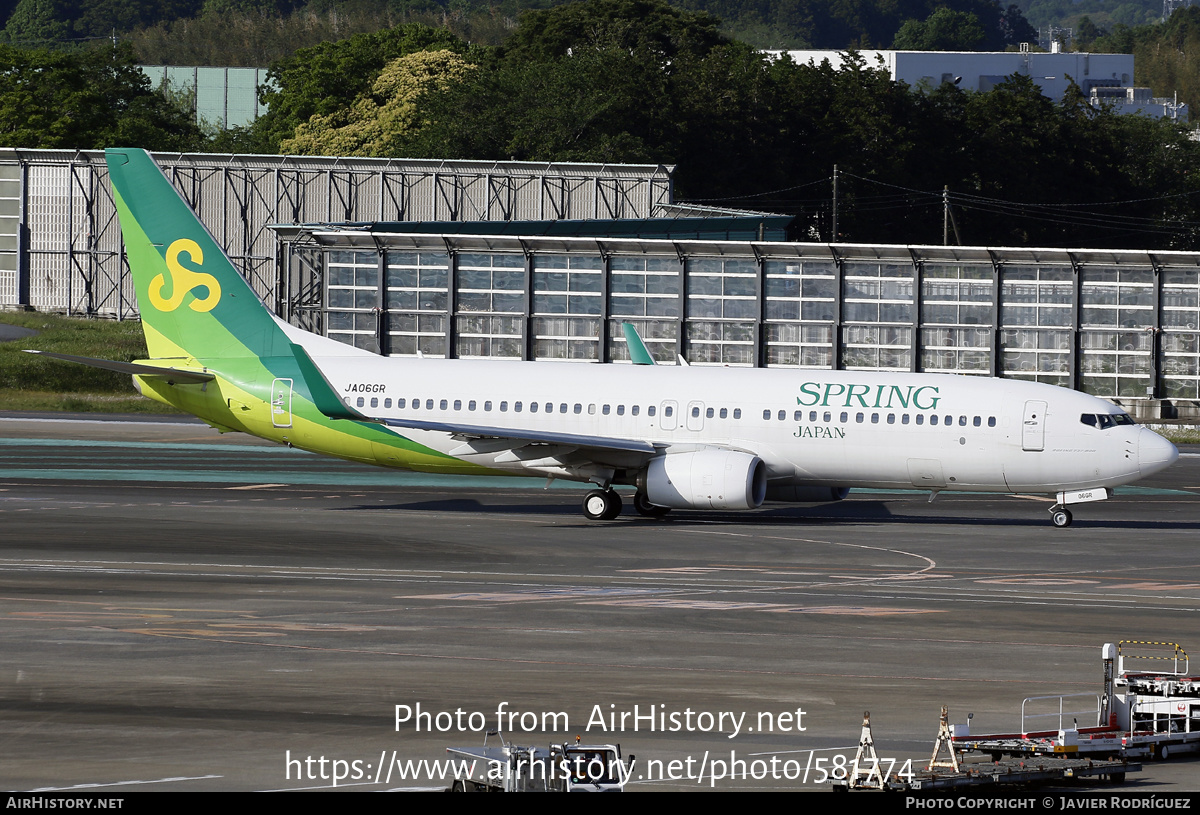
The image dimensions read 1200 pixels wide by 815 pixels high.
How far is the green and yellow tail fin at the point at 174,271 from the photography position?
151 feet

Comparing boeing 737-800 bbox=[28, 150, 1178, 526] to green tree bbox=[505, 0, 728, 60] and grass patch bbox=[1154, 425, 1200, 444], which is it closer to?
grass patch bbox=[1154, 425, 1200, 444]

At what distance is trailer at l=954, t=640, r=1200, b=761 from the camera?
17.1 m

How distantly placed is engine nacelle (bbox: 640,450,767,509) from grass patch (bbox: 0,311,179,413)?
3931 centimetres

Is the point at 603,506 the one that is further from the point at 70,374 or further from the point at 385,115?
the point at 385,115

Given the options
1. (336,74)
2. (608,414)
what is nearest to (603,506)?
(608,414)

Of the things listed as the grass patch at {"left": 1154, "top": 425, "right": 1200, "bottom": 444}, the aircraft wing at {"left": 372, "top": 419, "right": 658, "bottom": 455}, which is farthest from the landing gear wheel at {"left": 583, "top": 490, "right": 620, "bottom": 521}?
the grass patch at {"left": 1154, "top": 425, "right": 1200, "bottom": 444}

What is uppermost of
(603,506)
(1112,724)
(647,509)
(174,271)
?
(174,271)

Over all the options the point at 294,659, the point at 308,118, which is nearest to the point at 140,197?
Answer: the point at 294,659

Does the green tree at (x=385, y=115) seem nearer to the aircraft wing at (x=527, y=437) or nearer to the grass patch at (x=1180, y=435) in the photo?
the grass patch at (x=1180, y=435)

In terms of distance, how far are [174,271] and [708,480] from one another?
17.1 meters

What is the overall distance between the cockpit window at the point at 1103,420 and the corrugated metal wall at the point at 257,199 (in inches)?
2498

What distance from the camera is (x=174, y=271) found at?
1816 inches

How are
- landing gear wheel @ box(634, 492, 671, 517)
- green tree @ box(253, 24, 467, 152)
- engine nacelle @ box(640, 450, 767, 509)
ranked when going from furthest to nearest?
green tree @ box(253, 24, 467, 152) → landing gear wheel @ box(634, 492, 671, 517) → engine nacelle @ box(640, 450, 767, 509)

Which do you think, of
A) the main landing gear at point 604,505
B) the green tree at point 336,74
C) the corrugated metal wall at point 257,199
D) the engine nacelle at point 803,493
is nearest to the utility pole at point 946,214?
the corrugated metal wall at point 257,199
